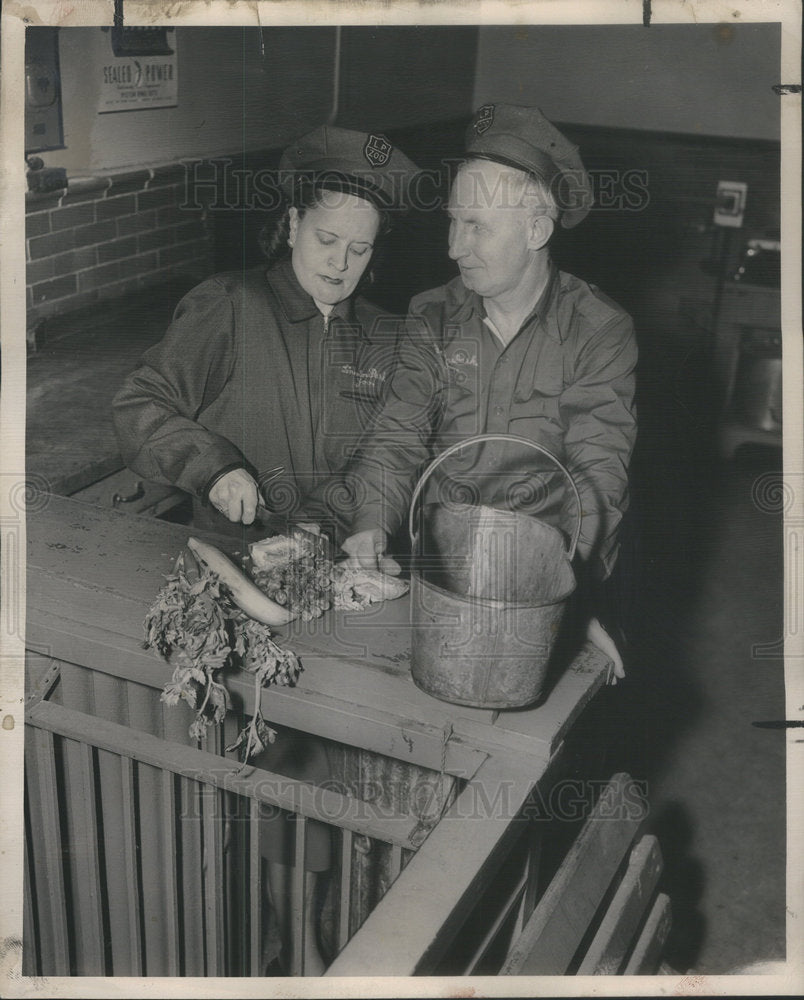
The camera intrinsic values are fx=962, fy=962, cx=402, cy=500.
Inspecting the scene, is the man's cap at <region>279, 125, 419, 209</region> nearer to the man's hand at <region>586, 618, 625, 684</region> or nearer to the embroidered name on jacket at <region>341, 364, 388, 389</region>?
the embroidered name on jacket at <region>341, 364, 388, 389</region>

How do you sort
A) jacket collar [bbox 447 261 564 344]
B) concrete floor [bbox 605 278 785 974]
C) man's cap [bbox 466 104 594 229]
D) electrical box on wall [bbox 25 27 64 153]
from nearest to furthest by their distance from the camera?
electrical box on wall [bbox 25 27 64 153] < man's cap [bbox 466 104 594 229] < jacket collar [bbox 447 261 564 344] < concrete floor [bbox 605 278 785 974]

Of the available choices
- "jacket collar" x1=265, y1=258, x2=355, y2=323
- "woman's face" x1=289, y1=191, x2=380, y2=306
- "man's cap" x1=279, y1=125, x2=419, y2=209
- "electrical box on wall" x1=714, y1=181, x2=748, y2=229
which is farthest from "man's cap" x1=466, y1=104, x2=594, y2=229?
"electrical box on wall" x1=714, y1=181, x2=748, y2=229

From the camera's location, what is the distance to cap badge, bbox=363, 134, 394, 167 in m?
1.99

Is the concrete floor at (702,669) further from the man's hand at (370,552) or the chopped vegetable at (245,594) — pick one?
the chopped vegetable at (245,594)

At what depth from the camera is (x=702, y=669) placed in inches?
151

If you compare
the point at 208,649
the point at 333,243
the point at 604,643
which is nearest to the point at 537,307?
the point at 333,243

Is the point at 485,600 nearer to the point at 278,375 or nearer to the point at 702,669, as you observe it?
the point at 278,375

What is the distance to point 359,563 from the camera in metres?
2.10

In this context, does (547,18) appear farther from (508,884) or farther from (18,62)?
(508,884)

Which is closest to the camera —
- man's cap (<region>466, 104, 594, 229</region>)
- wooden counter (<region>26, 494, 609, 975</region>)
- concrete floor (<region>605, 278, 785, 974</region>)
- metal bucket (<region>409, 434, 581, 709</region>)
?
metal bucket (<region>409, 434, 581, 709</region>)

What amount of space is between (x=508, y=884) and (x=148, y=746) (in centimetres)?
85

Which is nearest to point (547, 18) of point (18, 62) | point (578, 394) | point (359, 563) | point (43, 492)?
point (578, 394)

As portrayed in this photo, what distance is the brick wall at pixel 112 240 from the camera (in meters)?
1.97

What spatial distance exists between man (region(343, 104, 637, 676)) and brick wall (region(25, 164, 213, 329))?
0.52 m
